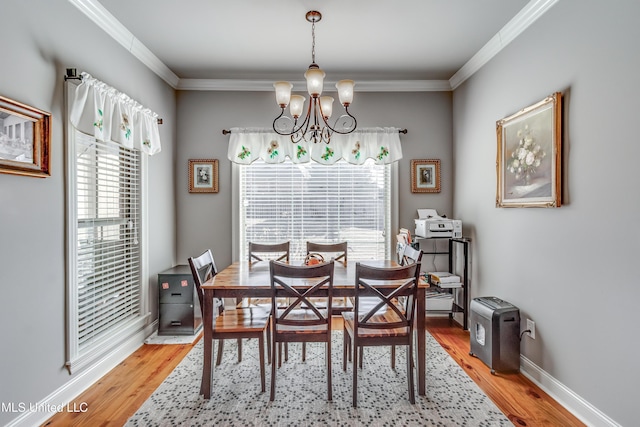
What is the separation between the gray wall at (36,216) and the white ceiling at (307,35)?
0.33m

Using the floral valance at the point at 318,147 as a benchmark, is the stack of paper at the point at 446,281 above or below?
below

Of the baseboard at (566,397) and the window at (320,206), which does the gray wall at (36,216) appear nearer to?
the window at (320,206)

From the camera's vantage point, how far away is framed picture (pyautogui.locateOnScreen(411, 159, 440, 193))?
3.84 meters

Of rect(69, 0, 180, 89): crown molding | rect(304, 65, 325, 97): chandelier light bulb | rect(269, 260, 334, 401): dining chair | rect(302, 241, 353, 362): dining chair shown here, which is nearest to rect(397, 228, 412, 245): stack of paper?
rect(302, 241, 353, 362): dining chair

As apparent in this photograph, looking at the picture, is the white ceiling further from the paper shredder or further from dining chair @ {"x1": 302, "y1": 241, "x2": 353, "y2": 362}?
the paper shredder

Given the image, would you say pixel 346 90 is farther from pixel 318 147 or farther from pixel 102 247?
pixel 102 247

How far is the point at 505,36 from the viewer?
8.91ft

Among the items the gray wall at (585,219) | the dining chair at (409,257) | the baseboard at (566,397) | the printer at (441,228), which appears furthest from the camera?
the printer at (441,228)

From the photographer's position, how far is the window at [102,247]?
224 cm

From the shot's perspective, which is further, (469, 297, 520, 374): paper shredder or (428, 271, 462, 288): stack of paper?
(428, 271, 462, 288): stack of paper

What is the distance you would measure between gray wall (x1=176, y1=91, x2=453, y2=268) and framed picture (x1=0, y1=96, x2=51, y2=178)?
1.81 metres

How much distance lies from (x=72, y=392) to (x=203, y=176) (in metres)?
2.27

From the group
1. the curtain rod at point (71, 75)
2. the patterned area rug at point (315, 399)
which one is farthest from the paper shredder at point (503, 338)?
the curtain rod at point (71, 75)

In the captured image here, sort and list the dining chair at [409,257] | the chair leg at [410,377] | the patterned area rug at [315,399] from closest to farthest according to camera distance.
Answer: the patterned area rug at [315,399] → the chair leg at [410,377] → the dining chair at [409,257]
